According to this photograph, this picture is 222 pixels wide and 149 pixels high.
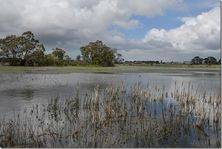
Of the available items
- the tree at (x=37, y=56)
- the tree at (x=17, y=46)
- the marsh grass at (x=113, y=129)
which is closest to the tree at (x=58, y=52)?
the tree at (x=37, y=56)

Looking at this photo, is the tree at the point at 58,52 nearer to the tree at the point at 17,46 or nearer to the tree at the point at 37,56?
the tree at the point at 37,56

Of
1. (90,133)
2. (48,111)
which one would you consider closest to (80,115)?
(48,111)

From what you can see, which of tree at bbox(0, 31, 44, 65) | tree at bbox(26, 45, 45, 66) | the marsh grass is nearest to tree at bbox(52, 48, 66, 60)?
tree at bbox(26, 45, 45, 66)

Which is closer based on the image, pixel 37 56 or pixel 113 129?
pixel 113 129

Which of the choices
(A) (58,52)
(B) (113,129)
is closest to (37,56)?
(A) (58,52)

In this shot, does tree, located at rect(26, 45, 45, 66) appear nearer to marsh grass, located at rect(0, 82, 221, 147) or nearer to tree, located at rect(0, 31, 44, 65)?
tree, located at rect(0, 31, 44, 65)

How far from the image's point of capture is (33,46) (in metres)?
21.2

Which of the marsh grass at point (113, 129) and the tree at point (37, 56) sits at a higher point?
the tree at point (37, 56)

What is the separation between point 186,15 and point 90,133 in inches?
91.5

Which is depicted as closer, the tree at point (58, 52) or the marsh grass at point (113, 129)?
the marsh grass at point (113, 129)

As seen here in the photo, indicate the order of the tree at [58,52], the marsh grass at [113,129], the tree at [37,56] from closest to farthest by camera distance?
1. the marsh grass at [113,129]
2. the tree at [37,56]
3. the tree at [58,52]

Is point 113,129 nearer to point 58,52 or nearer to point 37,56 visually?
point 37,56

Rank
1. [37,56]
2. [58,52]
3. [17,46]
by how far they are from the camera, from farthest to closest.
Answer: [58,52]
[37,56]
[17,46]

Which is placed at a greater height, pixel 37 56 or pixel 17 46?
pixel 17 46
